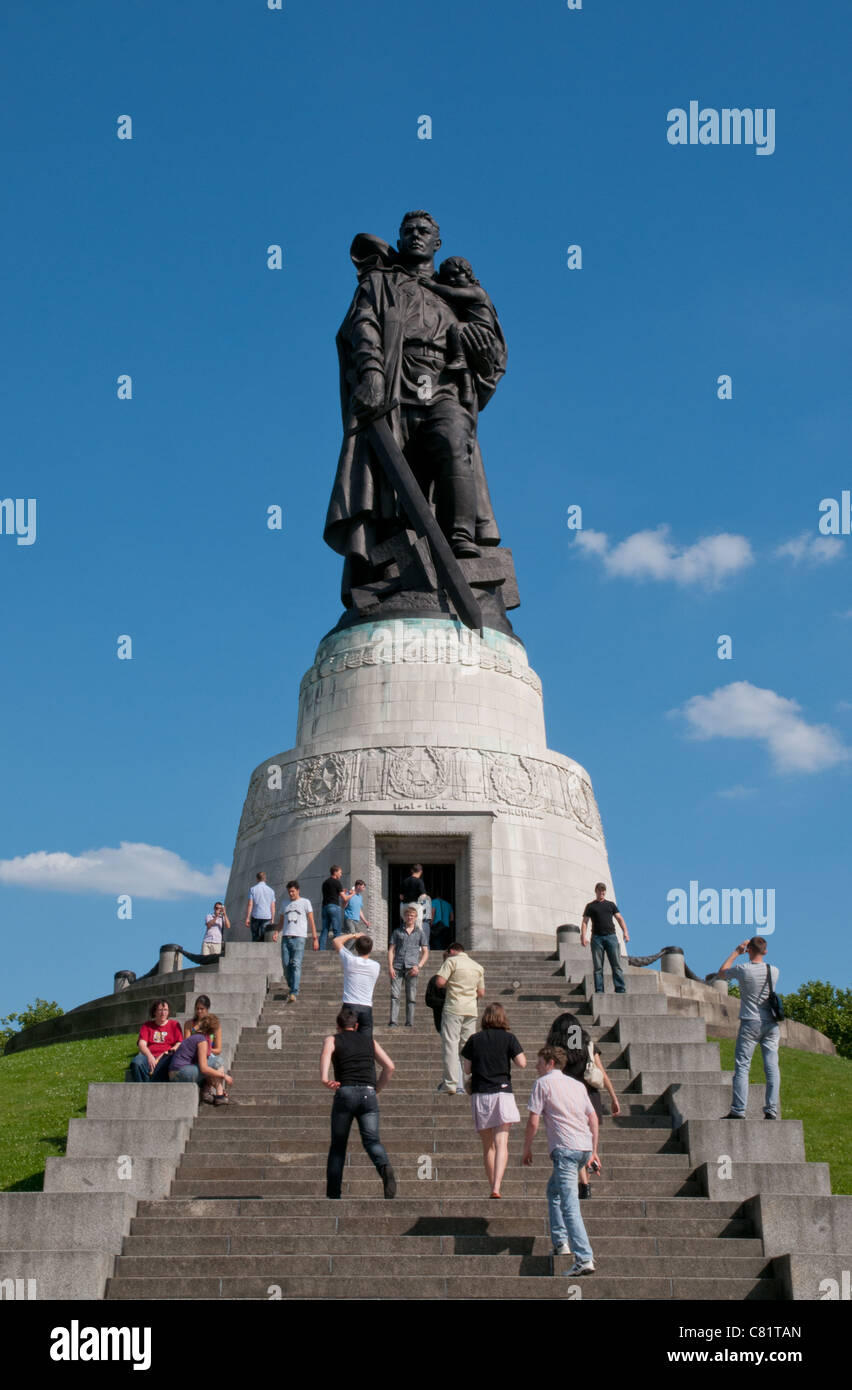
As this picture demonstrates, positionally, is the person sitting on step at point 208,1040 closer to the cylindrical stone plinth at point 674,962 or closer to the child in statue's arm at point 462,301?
the cylindrical stone plinth at point 674,962

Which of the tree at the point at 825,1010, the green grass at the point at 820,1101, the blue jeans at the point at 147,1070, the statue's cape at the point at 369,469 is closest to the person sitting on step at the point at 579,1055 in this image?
the green grass at the point at 820,1101

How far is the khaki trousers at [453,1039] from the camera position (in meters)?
14.3

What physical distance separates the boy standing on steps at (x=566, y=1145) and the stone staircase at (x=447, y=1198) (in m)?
0.29

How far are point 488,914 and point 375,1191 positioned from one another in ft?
43.9

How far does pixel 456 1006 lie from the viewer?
14.2 metres

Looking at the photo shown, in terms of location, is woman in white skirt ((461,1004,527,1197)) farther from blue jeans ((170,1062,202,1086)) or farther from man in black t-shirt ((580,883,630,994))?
man in black t-shirt ((580,883,630,994))

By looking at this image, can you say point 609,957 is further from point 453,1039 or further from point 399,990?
point 453,1039

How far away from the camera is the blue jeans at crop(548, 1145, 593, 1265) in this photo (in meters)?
10.1

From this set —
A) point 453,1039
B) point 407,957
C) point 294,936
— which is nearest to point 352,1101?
point 453,1039

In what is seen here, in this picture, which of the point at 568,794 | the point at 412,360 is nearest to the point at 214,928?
the point at 568,794

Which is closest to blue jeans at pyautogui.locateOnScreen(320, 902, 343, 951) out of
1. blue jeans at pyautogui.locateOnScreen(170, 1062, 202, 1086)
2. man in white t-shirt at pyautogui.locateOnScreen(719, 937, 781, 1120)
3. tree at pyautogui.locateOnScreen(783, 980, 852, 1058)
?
blue jeans at pyautogui.locateOnScreen(170, 1062, 202, 1086)

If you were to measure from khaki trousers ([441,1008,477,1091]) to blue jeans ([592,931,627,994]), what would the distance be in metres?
3.91
